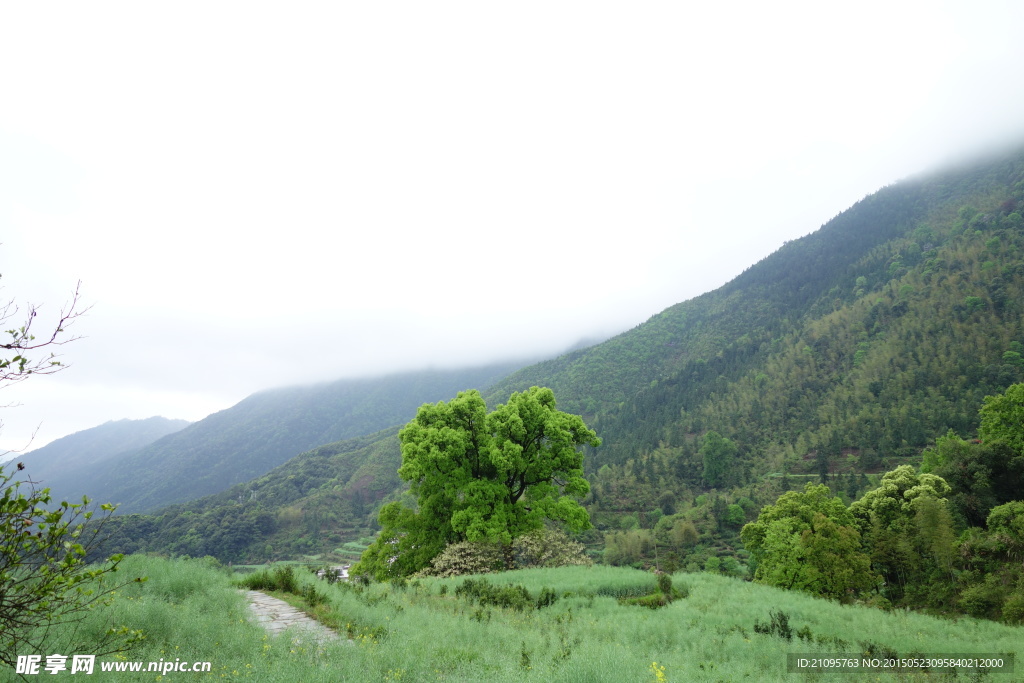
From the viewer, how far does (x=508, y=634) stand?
27.9 ft

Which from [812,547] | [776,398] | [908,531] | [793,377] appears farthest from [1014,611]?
[793,377]

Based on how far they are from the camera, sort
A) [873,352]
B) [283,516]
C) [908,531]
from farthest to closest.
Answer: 1. [283,516]
2. [873,352]
3. [908,531]

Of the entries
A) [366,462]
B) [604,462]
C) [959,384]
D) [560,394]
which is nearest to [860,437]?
[959,384]

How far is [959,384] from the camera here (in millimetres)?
80250

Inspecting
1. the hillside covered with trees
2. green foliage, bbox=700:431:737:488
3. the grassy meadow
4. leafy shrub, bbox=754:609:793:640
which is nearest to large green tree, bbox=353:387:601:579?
the grassy meadow

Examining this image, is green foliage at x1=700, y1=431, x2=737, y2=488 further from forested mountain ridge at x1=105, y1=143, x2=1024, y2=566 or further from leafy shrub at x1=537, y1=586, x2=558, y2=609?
leafy shrub at x1=537, y1=586, x2=558, y2=609

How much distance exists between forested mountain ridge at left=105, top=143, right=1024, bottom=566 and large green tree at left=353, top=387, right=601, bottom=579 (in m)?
46.1

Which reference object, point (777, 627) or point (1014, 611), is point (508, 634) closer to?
point (777, 627)

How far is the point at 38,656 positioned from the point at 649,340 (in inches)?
6538

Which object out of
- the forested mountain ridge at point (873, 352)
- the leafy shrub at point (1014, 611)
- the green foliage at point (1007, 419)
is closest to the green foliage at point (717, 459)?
the forested mountain ridge at point (873, 352)

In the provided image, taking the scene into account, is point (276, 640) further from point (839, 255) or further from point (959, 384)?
point (839, 255)

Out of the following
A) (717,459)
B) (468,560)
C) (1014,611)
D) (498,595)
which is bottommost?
(717,459)

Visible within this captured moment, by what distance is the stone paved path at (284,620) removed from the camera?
7.95m

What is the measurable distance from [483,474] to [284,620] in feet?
46.2
